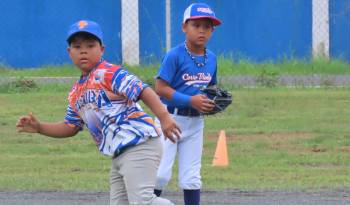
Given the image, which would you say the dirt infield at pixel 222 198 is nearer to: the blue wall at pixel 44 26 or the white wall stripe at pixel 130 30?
the white wall stripe at pixel 130 30

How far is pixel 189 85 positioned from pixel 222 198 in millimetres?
1618

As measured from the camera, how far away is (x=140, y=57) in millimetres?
18484

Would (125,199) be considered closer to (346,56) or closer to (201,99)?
→ (201,99)

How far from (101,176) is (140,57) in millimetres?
8911

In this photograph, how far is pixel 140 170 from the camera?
566 cm

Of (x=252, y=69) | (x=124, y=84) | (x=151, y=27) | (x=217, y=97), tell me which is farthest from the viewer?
(x=151, y=27)

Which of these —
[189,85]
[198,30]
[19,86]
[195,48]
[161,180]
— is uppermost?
[19,86]

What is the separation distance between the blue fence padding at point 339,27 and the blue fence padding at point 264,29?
0.45 m

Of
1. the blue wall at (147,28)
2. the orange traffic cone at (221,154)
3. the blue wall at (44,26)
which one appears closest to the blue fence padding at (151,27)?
the blue wall at (147,28)

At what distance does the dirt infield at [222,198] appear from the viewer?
8195 millimetres

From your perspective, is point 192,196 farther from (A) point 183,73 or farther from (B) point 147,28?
(B) point 147,28

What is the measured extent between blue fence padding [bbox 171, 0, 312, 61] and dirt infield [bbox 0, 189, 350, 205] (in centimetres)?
1016

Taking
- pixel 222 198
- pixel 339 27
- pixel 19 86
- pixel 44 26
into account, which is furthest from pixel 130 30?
pixel 222 198

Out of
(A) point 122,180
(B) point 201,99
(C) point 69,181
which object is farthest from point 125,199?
(C) point 69,181
